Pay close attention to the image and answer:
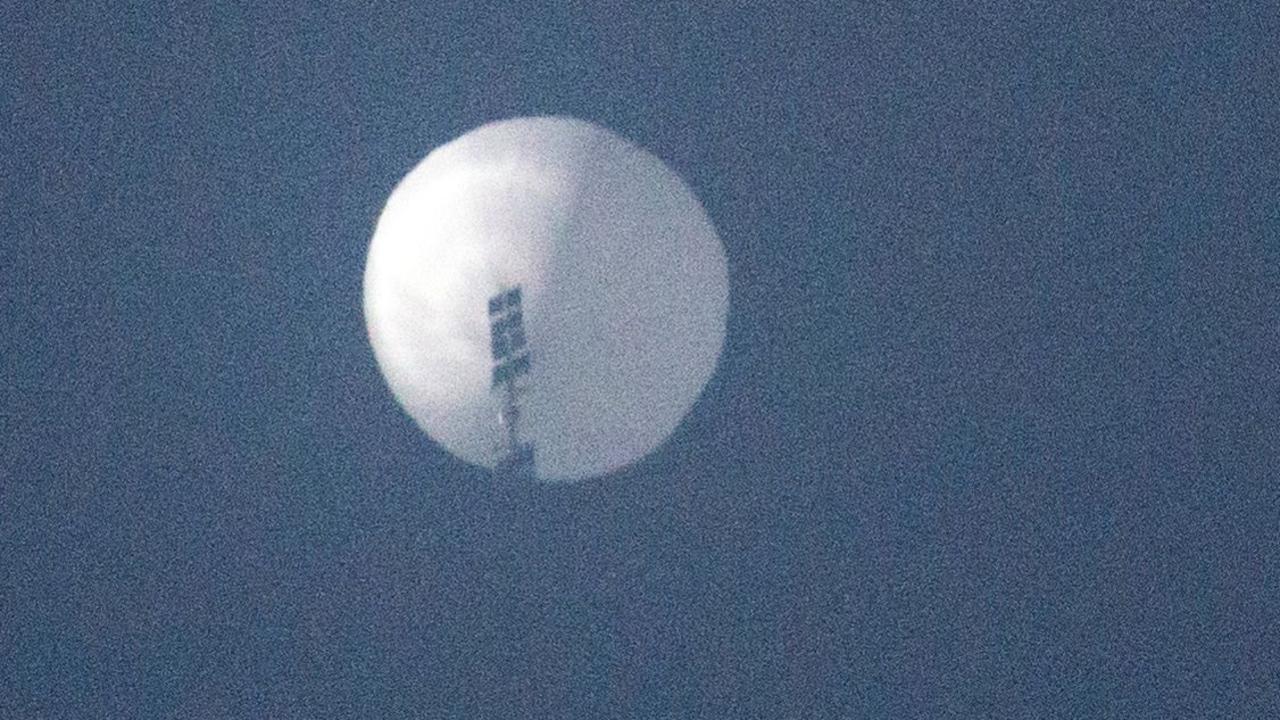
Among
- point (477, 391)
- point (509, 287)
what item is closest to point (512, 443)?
point (477, 391)

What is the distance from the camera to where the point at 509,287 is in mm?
7676

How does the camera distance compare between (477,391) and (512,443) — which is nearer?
(512,443)

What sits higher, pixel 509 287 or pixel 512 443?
pixel 509 287

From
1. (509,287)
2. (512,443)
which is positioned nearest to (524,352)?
(509,287)

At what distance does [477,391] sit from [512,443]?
605mm

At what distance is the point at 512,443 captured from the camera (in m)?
6.85

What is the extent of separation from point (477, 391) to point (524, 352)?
0.46m

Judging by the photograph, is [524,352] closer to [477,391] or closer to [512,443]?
[477,391]

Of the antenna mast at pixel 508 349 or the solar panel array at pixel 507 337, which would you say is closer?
the antenna mast at pixel 508 349

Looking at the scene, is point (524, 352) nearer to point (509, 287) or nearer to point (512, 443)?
point (509, 287)

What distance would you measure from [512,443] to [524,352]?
934mm

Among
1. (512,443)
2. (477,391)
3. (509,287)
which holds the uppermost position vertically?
(509,287)

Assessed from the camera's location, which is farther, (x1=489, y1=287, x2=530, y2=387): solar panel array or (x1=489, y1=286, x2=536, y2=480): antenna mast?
(x1=489, y1=287, x2=530, y2=387): solar panel array

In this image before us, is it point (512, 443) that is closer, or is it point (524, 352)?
point (512, 443)
